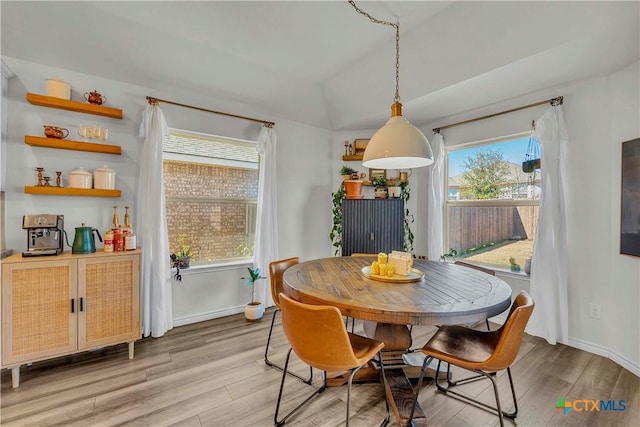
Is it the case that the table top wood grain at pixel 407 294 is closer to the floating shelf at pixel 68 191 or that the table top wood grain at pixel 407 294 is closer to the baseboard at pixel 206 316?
the baseboard at pixel 206 316

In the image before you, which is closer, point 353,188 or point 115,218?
point 115,218

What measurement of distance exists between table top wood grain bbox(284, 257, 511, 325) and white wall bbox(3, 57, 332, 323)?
1.70 metres

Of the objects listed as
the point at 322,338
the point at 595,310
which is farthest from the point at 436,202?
the point at 322,338

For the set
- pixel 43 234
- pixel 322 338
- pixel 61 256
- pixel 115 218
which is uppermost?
pixel 115 218

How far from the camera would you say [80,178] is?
249cm

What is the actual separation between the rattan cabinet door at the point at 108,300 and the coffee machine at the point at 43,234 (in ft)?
0.84

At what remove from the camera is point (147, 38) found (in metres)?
2.51

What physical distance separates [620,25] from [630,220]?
1486mm

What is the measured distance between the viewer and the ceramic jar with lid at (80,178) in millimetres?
2467

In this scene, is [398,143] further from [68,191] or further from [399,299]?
[68,191]

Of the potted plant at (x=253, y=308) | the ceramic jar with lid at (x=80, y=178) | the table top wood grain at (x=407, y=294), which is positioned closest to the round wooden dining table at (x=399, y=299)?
the table top wood grain at (x=407, y=294)

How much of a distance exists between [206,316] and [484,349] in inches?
111

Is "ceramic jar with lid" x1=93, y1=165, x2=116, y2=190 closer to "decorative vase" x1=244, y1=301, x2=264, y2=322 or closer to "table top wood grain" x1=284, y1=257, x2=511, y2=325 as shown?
"decorative vase" x1=244, y1=301, x2=264, y2=322

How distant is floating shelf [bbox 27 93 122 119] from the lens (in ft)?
7.59
